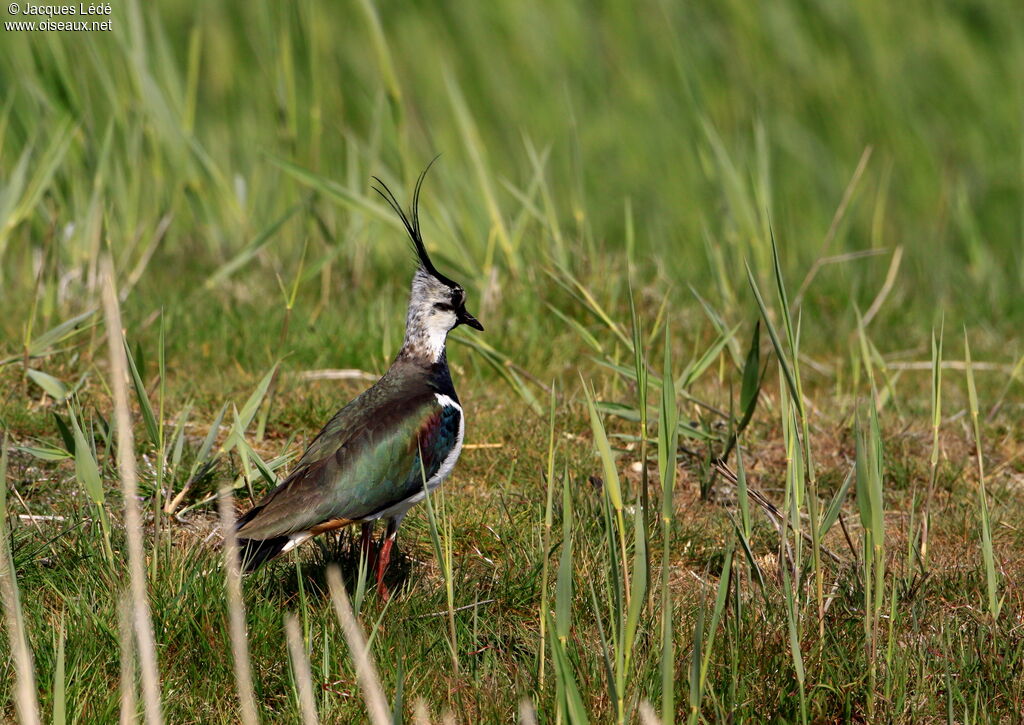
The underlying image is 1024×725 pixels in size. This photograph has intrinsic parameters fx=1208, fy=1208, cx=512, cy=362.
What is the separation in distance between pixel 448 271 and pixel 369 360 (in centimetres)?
83

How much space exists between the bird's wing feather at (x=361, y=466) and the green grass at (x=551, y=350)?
189mm

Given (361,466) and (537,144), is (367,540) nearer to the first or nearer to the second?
(361,466)

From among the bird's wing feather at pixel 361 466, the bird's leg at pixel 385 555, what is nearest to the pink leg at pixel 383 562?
the bird's leg at pixel 385 555

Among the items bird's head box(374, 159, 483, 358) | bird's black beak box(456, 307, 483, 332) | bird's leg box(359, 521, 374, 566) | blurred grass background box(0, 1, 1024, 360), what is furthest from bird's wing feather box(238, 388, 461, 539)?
blurred grass background box(0, 1, 1024, 360)

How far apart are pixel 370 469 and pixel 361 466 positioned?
0.03 m

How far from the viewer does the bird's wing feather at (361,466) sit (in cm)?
323

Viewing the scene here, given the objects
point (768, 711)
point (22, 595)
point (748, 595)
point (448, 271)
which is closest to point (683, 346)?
point (448, 271)

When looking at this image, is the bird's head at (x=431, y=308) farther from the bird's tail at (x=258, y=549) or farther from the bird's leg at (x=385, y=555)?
the bird's tail at (x=258, y=549)

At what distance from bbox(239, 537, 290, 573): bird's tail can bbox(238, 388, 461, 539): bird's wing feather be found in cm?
5

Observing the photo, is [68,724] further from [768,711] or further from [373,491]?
[768,711]

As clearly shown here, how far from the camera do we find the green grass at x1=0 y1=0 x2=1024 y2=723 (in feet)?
9.08

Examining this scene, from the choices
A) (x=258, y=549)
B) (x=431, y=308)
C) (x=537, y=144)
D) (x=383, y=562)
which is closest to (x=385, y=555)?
(x=383, y=562)

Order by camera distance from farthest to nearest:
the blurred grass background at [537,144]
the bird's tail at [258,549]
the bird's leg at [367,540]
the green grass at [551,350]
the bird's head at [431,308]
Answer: the blurred grass background at [537,144]
the bird's head at [431,308]
the bird's leg at [367,540]
the bird's tail at [258,549]
the green grass at [551,350]

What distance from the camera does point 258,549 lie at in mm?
3193
